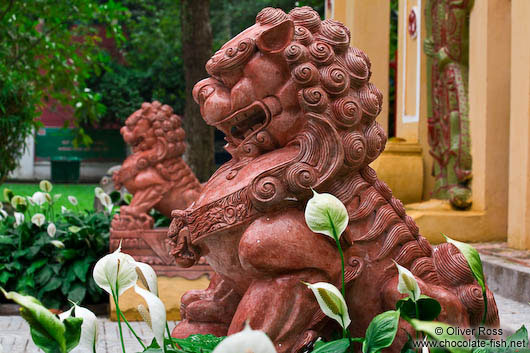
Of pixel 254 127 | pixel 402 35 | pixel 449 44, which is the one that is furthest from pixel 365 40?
pixel 254 127

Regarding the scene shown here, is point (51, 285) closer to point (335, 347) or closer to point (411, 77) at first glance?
point (335, 347)

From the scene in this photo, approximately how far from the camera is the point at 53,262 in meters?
5.77

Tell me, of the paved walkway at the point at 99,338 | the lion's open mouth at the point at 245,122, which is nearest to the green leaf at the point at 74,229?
the paved walkway at the point at 99,338

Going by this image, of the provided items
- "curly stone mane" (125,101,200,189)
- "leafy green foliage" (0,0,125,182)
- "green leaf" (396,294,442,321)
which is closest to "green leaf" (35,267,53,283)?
"curly stone mane" (125,101,200,189)

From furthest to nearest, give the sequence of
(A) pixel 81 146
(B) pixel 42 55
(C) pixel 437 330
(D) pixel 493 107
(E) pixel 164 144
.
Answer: (A) pixel 81 146 < (B) pixel 42 55 < (D) pixel 493 107 < (E) pixel 164 144 < (C) pixel 437 330

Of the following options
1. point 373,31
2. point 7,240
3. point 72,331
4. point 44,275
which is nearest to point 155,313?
point 72,331

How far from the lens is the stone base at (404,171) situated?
25.0 feet

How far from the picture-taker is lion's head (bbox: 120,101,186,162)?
5.55m

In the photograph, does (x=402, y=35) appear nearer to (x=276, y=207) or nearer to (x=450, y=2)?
(x=450, y=2)

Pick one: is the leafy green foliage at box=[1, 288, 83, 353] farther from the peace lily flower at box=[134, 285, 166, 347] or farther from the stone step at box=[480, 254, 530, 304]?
the stone step at box=[480, 254, 530, 304]

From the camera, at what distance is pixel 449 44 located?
6910 mm

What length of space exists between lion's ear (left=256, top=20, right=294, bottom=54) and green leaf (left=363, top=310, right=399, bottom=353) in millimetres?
907

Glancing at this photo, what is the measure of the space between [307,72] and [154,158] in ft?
11.5

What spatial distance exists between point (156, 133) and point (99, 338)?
180 centimetres
